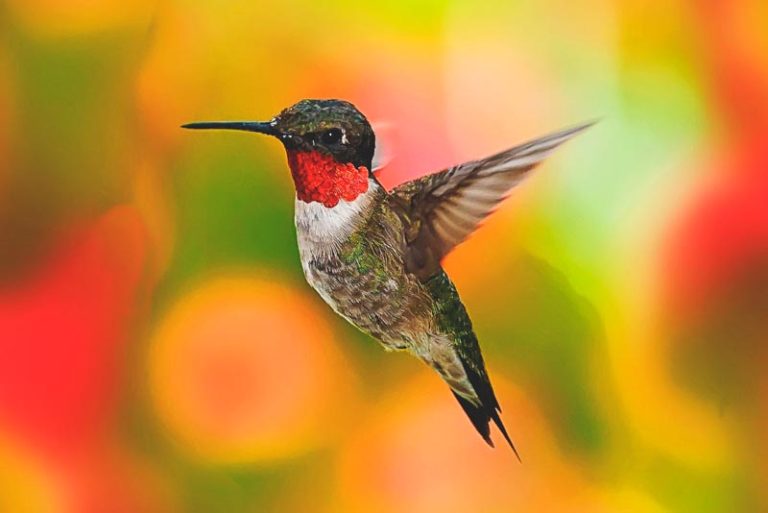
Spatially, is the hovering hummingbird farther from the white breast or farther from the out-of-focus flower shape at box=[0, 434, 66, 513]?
the out-of-focus flower shape at box=[0, 434, 66, 513]

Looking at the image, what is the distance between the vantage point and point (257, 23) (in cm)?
103

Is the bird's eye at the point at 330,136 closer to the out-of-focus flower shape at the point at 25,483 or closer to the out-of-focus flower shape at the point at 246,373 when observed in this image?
the out-of-focus flower shape at the point at 246,373

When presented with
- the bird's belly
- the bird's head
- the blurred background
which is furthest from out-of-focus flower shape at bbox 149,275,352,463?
the bird's head

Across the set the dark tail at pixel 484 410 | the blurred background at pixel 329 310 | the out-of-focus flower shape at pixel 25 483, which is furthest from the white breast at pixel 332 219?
the out-of-focus flower shape at pixel 25 483

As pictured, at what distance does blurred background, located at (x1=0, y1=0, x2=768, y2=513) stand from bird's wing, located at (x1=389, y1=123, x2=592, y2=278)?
0.54 ft

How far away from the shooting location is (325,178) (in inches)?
→ 32.0

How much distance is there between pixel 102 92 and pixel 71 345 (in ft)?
1.05

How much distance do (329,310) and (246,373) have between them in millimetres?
142

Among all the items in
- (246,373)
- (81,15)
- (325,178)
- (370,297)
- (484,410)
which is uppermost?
(81,15)

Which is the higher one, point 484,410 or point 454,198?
point 454,198

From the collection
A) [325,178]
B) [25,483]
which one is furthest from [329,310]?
[25,483]

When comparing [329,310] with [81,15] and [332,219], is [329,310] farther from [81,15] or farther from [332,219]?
[81,15]

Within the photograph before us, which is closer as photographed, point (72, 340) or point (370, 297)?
point (370, 297)

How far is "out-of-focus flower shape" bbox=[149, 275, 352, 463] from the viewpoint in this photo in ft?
3.46
